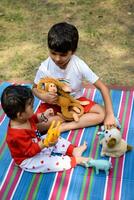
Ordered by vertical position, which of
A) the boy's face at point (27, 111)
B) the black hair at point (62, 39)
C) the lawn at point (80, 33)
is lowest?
the lawn at point (80, 33)

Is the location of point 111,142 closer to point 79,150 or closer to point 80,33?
point 79,150

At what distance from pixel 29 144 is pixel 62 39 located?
695mm

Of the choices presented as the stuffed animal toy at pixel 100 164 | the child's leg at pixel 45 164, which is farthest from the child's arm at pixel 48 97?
the stuffed animal toy at pixel 100 164

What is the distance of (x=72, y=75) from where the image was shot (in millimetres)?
2803

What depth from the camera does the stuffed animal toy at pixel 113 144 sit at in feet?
8.14

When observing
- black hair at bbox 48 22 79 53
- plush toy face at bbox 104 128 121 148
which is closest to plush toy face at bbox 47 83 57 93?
black hair at bbox 48 22 79 53

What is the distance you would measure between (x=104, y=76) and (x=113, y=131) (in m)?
1.17

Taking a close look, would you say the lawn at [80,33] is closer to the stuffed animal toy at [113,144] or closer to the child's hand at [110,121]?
the child's hand at [110,121]

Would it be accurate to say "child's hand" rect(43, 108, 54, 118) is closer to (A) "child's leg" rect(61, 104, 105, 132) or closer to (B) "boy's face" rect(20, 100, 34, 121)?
(A) "child's leg" rect(61, 104, 105, 132)

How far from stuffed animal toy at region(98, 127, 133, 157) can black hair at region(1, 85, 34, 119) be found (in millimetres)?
545

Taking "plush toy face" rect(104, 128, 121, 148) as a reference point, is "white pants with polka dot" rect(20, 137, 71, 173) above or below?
below

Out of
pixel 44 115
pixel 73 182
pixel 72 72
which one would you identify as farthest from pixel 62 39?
pixel 73 182

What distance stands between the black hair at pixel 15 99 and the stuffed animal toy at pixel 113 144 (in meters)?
0.54

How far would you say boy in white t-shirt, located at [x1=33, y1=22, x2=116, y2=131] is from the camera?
263 centimetres
